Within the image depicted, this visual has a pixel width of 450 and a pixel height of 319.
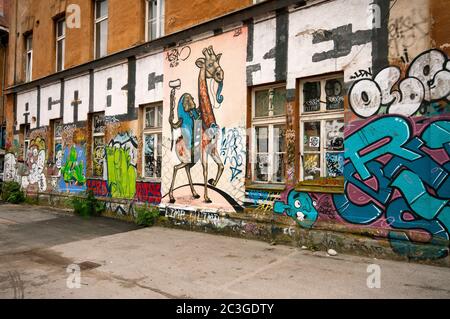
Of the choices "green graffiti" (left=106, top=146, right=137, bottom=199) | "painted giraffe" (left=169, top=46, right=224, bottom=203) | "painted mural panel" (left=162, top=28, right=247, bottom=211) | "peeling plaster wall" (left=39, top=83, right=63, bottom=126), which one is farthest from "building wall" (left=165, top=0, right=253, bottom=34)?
"peeling plaster wall" (left=39, top=83, right=63, bottom=126)

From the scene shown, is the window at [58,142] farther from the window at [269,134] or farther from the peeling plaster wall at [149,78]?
the window at [269,134]

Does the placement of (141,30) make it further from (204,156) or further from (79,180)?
(79,180)

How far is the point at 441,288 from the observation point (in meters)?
4.58

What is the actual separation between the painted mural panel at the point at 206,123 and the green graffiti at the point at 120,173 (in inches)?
55.3

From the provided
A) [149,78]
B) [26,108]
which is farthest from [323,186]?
[26,108]

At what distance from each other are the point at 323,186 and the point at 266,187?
118 centimetres

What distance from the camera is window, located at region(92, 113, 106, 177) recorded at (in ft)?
38.0

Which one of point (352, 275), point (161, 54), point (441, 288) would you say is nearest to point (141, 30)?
point (161, 54)

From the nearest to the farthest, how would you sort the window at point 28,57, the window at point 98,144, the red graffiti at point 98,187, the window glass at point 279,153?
the window glass at point 279,153, the red graffiti at point 98,187, the window at point 98,144, the window at point 28,57

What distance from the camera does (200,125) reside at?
861 centimetres

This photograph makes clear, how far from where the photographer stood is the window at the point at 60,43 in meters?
13.6

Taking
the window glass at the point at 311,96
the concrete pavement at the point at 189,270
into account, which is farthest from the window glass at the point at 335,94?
the concrete pavement at the point at 189,270

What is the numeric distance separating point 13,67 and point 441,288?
17.4 metres

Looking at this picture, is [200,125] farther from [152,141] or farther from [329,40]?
[329,40]
